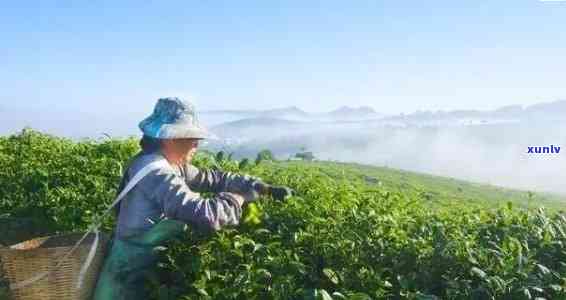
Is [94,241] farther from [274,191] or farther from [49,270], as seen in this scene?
[274,191]

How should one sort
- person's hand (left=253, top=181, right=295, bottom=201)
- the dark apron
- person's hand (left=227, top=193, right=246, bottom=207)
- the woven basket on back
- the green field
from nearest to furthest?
A: the green field < the woven basket on back < the dark apron < person's hand (left=227, top=193, right=246, bottom=207) < person's hand (left=253, top=181, right=295, bottom=201)

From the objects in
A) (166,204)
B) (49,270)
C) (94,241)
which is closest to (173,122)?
(166,204)

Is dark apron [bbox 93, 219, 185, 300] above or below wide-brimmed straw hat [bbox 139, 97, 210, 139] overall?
below

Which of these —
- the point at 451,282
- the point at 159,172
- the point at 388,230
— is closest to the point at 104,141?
the point at 159,172

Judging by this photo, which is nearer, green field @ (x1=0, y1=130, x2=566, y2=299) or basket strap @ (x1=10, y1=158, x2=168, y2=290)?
green field @ (x1=0, y1=130, x2=566, y2=299)

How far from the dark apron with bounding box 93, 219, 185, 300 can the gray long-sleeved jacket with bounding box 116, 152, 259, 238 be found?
0.09 meters

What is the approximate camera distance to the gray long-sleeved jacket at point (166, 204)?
211 inches

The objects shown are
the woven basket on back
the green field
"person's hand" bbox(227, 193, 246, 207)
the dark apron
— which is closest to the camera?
the green field

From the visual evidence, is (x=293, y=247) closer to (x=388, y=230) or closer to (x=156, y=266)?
(x=388, y=230)

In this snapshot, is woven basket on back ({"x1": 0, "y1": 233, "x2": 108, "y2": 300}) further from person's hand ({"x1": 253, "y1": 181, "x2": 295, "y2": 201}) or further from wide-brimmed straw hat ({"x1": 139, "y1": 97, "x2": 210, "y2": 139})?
person's hand ({"x1": 253, "y1": 181, "x2": 295, "y2": 201})

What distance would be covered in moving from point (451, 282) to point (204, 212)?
6.04 ft

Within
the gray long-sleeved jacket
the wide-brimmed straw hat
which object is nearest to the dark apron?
the gray long-sleeved jacket

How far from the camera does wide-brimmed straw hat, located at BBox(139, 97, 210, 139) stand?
5.68 meters

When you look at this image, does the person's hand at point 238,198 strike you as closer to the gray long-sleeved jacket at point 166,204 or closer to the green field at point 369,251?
the gray long-sleeved jacket at point 166,204
